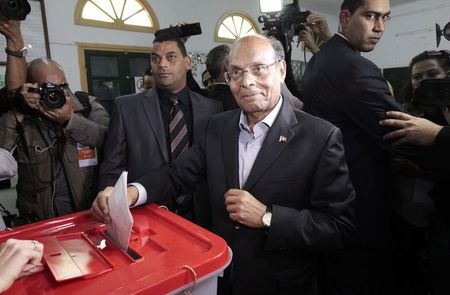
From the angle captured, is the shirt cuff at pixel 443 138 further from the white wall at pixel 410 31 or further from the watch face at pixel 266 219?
the white wall at pixel 410 31

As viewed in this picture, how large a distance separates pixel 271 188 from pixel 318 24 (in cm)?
140

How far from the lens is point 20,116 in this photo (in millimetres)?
1552

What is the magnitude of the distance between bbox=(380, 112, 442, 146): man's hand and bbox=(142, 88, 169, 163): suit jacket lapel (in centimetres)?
92

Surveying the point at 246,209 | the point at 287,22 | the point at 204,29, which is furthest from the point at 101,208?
the point at 204,29

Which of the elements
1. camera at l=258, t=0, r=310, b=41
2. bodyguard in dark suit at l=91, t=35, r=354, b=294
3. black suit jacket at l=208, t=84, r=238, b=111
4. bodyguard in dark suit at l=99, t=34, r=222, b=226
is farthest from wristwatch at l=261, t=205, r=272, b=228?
camera at l=258, t=0, r=310, b=41

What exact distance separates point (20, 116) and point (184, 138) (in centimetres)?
79

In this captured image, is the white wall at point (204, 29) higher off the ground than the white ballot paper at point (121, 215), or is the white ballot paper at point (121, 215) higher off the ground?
the white wall at point (204, 29)

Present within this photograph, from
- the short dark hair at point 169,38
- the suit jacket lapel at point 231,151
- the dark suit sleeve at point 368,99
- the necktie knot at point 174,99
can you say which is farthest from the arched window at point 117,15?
the dark suit sleeve at point 368,99

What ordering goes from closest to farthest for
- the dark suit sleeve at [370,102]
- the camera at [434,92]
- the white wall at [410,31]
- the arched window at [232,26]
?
the camera at [434,92] → the dark suit sleeve at [370,102] → the arched window at [232,26] → the white wall at [410,31]

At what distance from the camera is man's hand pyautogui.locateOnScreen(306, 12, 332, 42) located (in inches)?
78.7

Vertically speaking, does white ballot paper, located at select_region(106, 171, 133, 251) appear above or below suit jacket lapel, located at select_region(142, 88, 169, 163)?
below

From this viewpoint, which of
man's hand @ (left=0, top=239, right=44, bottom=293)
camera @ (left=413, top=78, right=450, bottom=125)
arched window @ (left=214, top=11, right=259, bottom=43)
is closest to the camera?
man's hand @ (left=0, top=239, right=44, bottom=293)

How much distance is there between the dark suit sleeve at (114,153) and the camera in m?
1.45

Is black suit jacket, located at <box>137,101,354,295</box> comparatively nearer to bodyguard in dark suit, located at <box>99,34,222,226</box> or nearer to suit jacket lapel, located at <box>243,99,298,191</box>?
suit jacket lapel, located at <box>243,99,298,191</box>
